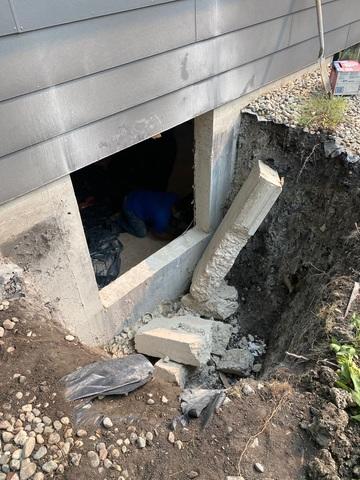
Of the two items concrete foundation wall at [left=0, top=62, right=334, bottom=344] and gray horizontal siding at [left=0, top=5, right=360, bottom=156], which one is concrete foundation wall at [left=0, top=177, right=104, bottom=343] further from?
gray horizontal siding at [left=0, top=5, right=360, bottom=156]

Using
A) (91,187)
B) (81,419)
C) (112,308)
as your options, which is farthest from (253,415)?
(91,187)

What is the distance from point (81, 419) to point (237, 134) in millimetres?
3099

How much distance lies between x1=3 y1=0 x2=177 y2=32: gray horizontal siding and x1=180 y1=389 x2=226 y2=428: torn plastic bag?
2.37m

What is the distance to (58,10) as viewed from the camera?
2113 millimetres

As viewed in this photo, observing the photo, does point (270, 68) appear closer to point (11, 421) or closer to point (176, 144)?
point (176, 144)

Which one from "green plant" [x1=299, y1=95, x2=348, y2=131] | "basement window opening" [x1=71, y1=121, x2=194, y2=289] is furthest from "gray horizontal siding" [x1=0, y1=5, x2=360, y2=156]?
"basement window opening" [x1=71, y1=121, x2=194, y2=289]

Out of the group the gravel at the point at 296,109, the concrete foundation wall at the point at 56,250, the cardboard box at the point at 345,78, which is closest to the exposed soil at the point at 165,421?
the concrete foundation wall at the point at 56,250

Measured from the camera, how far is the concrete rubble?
12.0 feet

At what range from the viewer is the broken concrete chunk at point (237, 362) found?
388cm

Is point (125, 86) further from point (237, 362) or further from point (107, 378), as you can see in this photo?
point (237, 362)

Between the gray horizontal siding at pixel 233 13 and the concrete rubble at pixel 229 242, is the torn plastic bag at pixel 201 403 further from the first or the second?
the gray horizontal siding at pixel 233 13

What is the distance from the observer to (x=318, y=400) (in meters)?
2.25

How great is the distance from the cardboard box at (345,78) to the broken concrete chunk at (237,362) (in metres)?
3.09

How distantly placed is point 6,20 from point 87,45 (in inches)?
20.0
